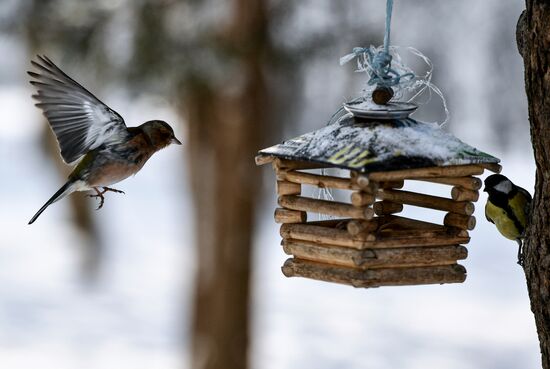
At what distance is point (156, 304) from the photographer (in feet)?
44.9

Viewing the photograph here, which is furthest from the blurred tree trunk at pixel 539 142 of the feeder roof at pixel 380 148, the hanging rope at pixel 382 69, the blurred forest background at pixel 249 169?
the blurred forest background at pixel 249 169

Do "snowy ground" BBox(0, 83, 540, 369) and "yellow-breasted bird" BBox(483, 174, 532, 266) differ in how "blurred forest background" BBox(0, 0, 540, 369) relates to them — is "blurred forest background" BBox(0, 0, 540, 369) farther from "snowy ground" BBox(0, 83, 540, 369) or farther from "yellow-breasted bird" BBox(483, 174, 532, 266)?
"yellow-breasted bird" BBox(483, 174, 532, 266)

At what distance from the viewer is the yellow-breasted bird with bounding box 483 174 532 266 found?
3912 mm

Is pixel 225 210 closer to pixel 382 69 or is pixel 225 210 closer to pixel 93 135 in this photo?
pixel 93 135

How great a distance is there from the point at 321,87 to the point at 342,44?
579mm

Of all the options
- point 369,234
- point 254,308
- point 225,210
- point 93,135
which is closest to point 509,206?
point 369,234

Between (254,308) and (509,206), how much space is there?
5.78m

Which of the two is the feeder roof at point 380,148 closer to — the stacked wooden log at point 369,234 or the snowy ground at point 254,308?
the stacked wooden log at point 369,234

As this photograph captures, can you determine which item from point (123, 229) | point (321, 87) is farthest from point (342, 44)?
point (123, 229)

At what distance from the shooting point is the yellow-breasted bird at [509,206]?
12.8 feet

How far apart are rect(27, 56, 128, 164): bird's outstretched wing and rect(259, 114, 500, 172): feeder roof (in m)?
1.14

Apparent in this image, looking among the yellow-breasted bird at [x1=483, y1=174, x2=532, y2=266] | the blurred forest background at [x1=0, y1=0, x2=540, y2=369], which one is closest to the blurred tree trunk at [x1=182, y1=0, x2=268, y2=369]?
the blurred forest background at [x1=0, y1=0, x2=540, y2=369]

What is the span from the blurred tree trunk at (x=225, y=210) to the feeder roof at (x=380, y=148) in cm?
504

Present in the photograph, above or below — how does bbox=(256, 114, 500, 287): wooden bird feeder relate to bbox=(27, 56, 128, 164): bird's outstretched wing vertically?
below
